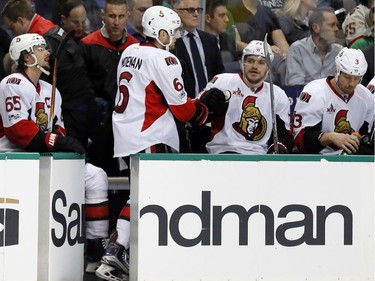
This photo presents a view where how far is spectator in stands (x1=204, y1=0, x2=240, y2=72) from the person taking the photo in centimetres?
934

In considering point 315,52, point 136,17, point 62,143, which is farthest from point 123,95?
point 315,52

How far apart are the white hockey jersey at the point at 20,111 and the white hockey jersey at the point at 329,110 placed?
1837mm

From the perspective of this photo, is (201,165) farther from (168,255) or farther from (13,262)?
(13,262)

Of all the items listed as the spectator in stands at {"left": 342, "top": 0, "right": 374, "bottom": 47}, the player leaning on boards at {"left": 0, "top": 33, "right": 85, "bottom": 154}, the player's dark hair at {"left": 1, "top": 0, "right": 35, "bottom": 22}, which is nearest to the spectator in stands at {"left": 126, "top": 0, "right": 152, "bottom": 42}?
the player's dark hair at {"left": 1, "top": 0, "right": 35, "bottom": 22}

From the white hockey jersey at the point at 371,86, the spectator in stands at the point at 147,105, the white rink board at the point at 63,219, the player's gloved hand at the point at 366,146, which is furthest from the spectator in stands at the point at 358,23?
the white rink board at the point at 63,219

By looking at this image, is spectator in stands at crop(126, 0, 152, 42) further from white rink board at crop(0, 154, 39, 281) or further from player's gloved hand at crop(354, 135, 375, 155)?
white rink board at crop(0, 154, 39, 281)

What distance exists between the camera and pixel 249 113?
8.50m

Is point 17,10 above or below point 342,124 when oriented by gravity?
above

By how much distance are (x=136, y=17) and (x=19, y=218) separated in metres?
2.62

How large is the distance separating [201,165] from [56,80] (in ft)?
5.75

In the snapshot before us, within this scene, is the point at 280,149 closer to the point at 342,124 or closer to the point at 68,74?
the point at 342,124

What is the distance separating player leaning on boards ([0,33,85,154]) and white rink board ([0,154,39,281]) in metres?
0.66

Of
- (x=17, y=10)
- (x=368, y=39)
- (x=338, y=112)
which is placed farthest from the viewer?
(x=368, y=39)

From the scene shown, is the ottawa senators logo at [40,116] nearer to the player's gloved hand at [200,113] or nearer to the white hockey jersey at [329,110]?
the player's gloved hand at [200,113]
